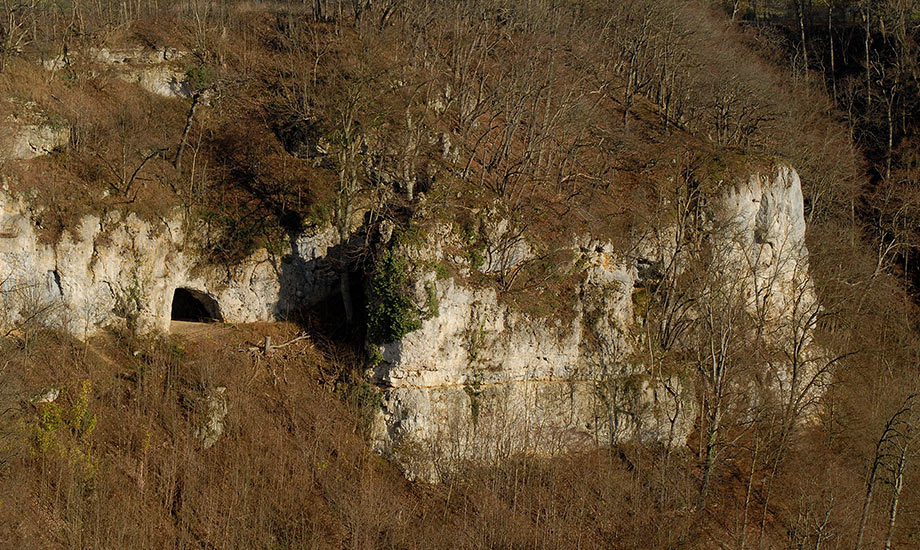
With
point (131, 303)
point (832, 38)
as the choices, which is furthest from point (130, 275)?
point (832, 38)

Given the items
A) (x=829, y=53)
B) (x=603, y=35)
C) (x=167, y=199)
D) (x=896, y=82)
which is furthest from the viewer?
(x=829, y=53)

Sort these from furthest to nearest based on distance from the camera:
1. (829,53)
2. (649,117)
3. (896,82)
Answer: (829,53) → (896,82) → (649,117)

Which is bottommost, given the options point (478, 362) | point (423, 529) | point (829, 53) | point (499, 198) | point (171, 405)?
point (423, 529)

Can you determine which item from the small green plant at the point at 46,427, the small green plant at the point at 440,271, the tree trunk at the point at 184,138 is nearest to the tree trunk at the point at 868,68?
the small green plant at the point at 440,271

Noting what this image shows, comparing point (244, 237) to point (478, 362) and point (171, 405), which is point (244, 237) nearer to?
point (171, 405)

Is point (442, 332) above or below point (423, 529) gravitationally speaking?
above

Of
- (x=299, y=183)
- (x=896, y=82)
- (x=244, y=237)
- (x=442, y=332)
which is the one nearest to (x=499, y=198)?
(x=442, y=332)

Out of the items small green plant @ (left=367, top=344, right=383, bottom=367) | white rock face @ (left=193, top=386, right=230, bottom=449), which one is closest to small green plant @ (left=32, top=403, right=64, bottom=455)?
white rock face @ (left=193, top=386, right=230, bottom=449)

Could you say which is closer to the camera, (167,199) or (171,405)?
(171,405)

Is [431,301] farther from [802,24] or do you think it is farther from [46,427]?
[802,24]
